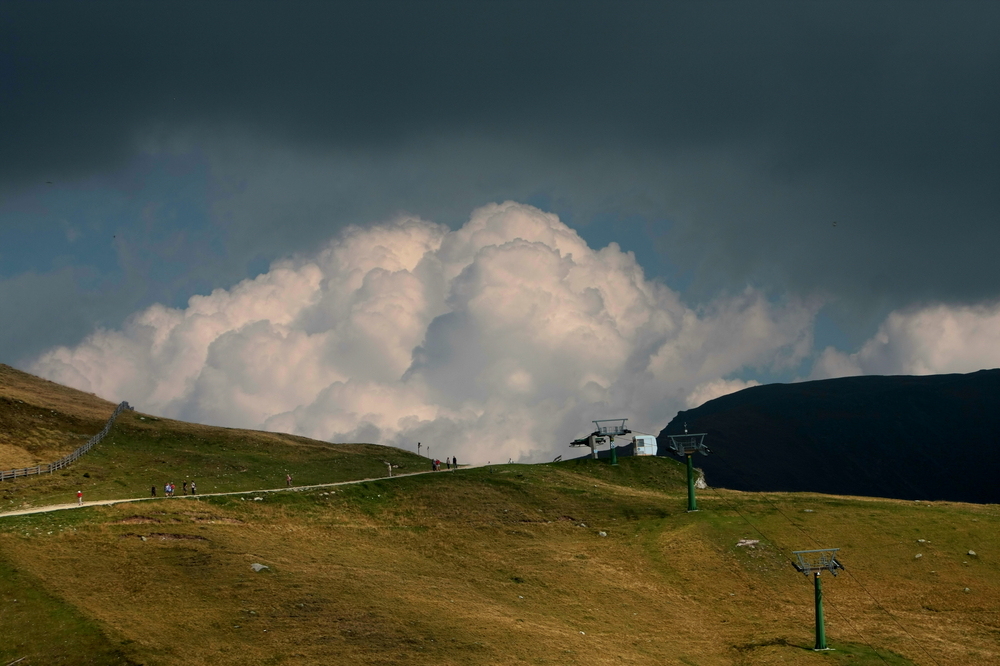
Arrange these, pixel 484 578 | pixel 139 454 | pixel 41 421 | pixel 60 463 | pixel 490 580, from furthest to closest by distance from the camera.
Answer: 1. pixel 41 421
2. pixel 139 454
3. pixel 60 463
4. pixel 484 578
5. pixel 490 580

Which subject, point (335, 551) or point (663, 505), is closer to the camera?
point (335, 551)

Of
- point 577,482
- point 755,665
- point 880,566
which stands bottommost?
point 755,665

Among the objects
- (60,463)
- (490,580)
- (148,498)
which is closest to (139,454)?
(60,463)

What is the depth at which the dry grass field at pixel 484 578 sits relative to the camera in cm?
5716

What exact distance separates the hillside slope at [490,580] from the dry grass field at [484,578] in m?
0.25

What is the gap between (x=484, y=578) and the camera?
78875 millimetres

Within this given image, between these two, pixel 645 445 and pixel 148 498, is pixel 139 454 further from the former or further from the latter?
pixel 645 445

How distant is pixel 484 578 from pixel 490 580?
67cm

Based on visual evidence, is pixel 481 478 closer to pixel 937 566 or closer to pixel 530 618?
pixel 530 618

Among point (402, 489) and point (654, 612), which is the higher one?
point (402, 489)

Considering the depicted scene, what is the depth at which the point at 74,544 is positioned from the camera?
70438mm

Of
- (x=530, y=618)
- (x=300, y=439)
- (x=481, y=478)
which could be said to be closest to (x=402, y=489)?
(x=481, y=478)

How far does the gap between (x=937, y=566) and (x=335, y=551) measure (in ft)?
186

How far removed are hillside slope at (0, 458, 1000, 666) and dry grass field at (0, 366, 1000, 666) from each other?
0.25 meters
